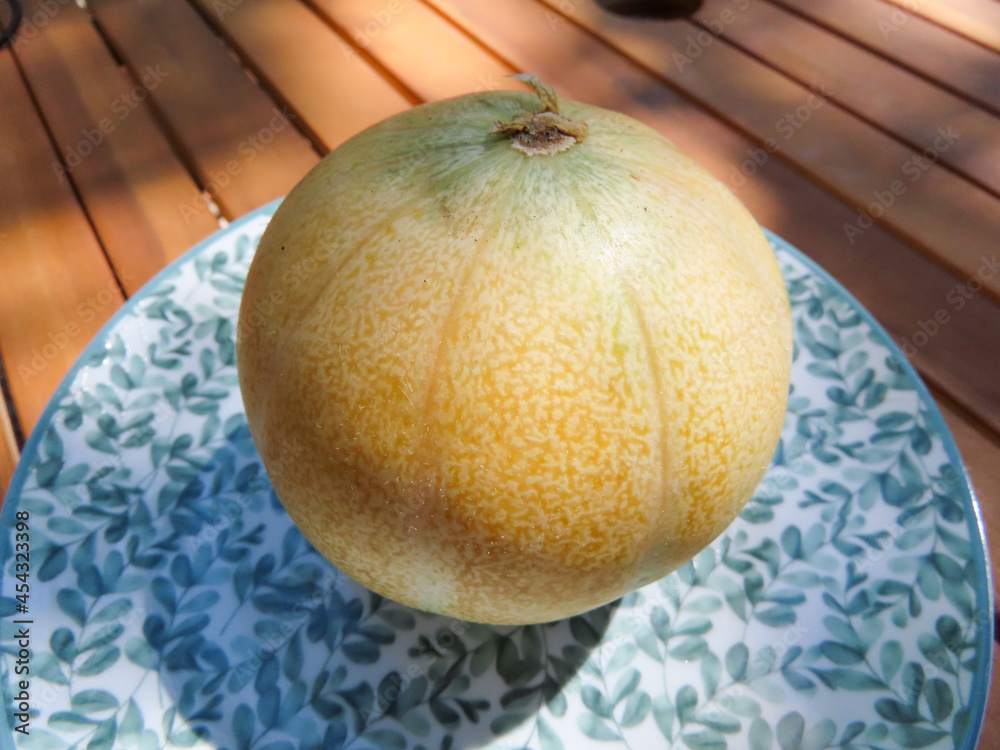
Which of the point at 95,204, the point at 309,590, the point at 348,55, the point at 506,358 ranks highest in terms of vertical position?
the point at 506,358

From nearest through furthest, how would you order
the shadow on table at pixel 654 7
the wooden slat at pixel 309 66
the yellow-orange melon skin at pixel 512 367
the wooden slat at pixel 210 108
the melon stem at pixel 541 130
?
the yellow-orange melon skin at pixel 512 367, the melon stem at pixel 541 130, the wooden slat at pixel 210 108, the wooden slat at pixel 309 66, the shadow on table at pixel 654 7

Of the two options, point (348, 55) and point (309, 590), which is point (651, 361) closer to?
point (309, 590)

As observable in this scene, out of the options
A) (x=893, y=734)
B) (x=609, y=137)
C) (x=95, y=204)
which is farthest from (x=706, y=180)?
(x=95, y=204)

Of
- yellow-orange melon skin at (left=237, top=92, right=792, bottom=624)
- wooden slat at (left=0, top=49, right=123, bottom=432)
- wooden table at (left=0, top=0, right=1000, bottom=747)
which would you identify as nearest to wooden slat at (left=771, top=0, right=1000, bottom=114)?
wooden table at (left=0, top=0, right=1000, bottom=747)

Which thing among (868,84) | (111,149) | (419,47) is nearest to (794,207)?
(868,84)

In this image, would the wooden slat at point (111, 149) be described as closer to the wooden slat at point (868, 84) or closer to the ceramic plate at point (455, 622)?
the ceramic plate at point (455, 622)

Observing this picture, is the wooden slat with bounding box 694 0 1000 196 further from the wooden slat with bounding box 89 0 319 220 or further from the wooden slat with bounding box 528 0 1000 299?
the wooden slat with bounding box 89 0 319 220

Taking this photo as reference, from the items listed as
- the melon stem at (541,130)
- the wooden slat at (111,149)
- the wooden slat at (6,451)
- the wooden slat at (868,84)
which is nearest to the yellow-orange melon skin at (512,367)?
the melon stem at (541,130)
